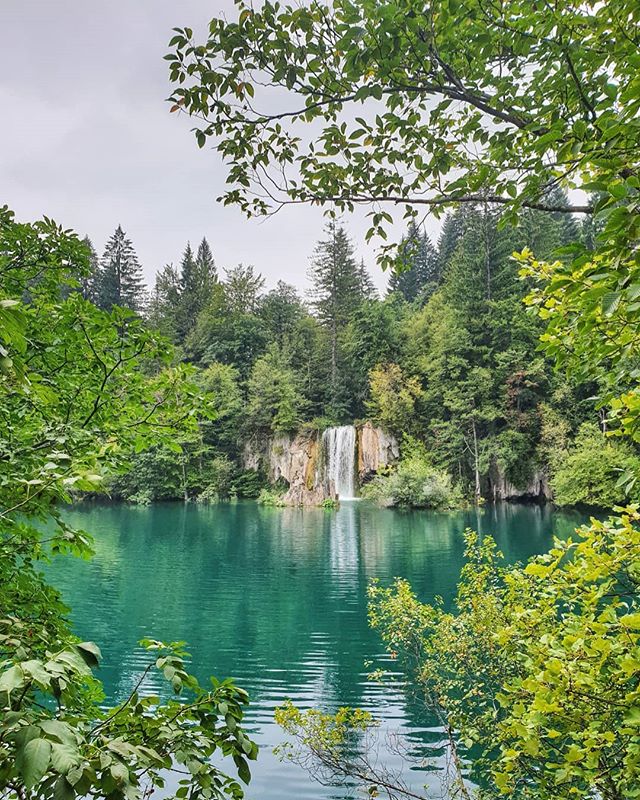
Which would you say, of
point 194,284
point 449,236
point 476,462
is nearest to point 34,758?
point 476,462

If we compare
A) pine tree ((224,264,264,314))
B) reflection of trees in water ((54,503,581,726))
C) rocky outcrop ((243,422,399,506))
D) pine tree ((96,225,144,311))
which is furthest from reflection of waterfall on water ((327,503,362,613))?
pine tree ((96,225,144,311))

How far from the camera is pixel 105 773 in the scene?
1.07m

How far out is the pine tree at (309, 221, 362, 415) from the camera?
44.7 metres

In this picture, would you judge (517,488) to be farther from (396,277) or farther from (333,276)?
(396,277)

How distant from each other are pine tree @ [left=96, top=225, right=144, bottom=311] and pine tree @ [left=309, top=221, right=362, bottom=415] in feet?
78.2

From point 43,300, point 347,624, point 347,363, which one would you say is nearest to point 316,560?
point 347,624

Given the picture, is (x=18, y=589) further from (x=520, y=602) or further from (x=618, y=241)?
(x=520, y=602)

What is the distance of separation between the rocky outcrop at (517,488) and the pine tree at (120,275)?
1740 inches

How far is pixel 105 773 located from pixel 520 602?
12.7 ft

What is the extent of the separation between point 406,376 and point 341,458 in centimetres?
794

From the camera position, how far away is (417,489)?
31.2m

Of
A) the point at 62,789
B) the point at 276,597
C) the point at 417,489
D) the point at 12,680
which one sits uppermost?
the point at 12,680

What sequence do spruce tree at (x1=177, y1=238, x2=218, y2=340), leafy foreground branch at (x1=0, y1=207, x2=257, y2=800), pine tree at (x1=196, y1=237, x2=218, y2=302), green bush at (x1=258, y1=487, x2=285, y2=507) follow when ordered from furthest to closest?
pine tree at (x1=196, y1=237, x2=218, y2=302), spruce tree at (x1=177, y1=238, x2=218, y2=340), green bush at (x1=258, y1=487, x2=285, y2=507), leafy foreground branch at (x1=0, y1=207, x2=257, y2=800)

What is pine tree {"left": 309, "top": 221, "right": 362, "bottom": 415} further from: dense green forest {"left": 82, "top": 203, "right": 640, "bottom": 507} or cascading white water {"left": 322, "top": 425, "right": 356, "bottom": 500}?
cascading white water {"left": 322, "top": 425, "right": 356, "bottom": 500}
